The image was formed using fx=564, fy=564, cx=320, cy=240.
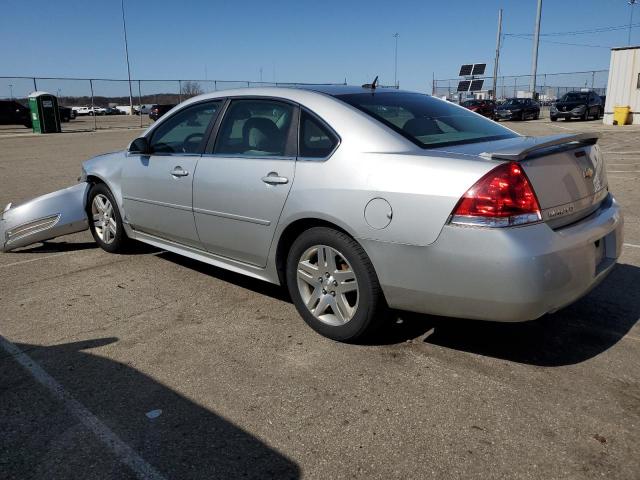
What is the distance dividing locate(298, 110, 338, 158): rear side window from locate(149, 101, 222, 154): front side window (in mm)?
994

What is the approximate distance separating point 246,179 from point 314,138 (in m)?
0.59

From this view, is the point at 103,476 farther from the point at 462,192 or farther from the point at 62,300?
the point at 62,300

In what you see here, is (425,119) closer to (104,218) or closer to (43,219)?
(104,218)

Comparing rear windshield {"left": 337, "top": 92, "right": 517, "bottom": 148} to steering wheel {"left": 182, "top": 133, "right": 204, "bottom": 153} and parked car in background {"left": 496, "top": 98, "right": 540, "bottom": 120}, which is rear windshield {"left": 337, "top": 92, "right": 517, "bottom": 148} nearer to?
steering wheel {"left": 182, "top": 133, "right": 204, "bottom": 153}

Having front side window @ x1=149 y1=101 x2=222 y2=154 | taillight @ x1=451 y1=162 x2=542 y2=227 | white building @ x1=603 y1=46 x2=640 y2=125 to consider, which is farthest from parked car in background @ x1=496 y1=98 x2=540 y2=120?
taillight @ x1=451 y1=162 x2=542 y2=227

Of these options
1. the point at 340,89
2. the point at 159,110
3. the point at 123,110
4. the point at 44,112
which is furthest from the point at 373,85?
the point at 123,110

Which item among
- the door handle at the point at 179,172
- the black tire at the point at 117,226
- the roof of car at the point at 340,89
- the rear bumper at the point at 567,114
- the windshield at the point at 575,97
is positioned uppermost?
the windshield at the point at 575,97

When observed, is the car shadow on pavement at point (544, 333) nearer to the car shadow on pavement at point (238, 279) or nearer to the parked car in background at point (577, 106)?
the car shadow on pavement at point (238, 279)

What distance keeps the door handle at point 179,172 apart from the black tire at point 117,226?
1.17 meters

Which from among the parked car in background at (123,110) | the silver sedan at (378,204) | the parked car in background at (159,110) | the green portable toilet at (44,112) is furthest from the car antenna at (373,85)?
the parked car in background at (123,110)

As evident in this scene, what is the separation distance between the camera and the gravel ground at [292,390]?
244cm

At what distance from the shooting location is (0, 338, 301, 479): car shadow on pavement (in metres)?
2.39

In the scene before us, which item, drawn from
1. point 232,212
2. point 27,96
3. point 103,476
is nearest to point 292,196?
point 232,212

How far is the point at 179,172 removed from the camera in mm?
4418
